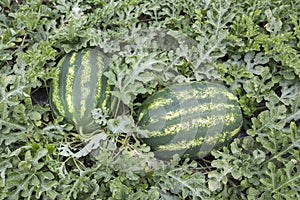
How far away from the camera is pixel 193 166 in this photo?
2.56 m

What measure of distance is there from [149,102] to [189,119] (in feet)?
0.87

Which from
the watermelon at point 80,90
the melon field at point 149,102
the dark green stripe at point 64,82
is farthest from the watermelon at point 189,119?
the dark green stripe at point 64,82

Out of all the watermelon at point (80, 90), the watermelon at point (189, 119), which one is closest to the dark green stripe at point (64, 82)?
the watermelon at point (80, 90)

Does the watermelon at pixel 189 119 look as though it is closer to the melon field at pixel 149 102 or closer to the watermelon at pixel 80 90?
the melon field at pixel 149 102

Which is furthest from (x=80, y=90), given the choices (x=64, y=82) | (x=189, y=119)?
(x=189, y=119)

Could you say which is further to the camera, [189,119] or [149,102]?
[149,102]

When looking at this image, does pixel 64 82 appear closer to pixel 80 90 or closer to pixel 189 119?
pixel 80 90

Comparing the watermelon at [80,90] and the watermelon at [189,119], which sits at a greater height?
the watermelon at [80,90]

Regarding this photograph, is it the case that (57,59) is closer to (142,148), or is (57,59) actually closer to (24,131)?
(24,131)

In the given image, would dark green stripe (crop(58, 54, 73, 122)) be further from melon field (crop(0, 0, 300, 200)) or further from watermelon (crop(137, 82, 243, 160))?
watermelon (crop(137, 82, 243, 160))

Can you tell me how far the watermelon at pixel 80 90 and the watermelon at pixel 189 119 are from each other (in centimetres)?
28

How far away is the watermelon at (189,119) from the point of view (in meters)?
2.45

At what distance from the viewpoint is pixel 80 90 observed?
248 cm

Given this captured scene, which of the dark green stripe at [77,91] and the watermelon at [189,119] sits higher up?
the dark green stripe at [77,91]
